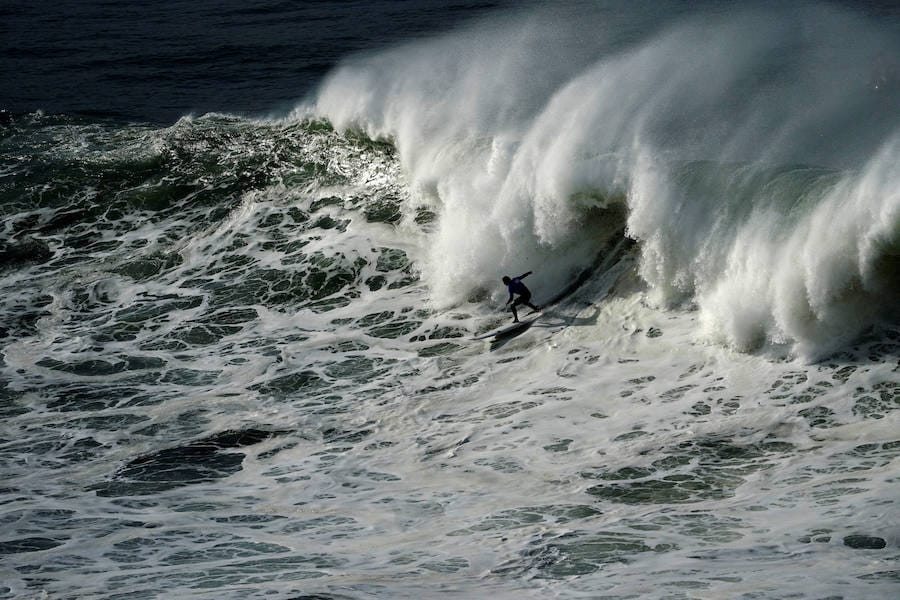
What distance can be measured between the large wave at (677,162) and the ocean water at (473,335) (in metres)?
0.07

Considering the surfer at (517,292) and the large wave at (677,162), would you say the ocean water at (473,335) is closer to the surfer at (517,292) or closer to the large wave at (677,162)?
the large wave at (677,162)

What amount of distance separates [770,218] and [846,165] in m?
3.74

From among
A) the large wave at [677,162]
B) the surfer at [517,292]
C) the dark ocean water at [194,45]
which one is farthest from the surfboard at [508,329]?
the dark ocean water at [194,45]

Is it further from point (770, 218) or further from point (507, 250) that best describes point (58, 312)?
point (770, 218)

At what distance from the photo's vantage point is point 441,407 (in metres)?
13.9

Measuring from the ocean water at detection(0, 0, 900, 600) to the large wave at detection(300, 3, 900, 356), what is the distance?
0.07 metres

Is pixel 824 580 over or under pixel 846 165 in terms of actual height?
under

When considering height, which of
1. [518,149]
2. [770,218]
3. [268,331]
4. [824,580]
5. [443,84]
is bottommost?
[824,580]

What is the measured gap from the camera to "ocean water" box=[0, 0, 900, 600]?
33.5ft

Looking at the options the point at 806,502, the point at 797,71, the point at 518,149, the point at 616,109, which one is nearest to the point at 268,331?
the point at 518,149

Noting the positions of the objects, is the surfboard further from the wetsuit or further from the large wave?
the large wave

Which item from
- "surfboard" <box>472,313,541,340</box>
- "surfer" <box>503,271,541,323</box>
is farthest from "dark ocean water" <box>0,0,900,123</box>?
"surfboard" <box>472,313,541,340</box>

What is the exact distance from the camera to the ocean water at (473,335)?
33.5ft

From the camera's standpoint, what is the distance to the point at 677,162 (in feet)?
55.6
